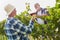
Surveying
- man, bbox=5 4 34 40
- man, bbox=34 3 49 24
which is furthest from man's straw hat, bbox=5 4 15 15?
Result: man, bbox=34 3 49 24

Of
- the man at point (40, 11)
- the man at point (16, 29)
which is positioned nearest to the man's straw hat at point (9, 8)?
the man at point (16, 29)

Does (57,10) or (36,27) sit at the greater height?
(57,10)

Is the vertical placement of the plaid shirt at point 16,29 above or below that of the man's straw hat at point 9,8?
below

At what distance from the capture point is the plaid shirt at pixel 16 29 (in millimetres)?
1482

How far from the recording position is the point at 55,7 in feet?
4.87

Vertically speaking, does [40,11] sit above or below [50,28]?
above

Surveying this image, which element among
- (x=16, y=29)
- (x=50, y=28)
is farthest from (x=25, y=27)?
(x=50, y=28)

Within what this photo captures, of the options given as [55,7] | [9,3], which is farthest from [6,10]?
[55,7]

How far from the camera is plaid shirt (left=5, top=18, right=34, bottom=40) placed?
1.48m

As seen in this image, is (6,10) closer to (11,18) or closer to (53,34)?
(11,18)

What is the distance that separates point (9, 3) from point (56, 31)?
1.26ft

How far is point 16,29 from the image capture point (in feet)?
4.88

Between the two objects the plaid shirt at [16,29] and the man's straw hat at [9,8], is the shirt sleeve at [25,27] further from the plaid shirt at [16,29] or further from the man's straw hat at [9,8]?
the man's straw hat at [9,8]

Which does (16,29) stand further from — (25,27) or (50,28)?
(50,28)
